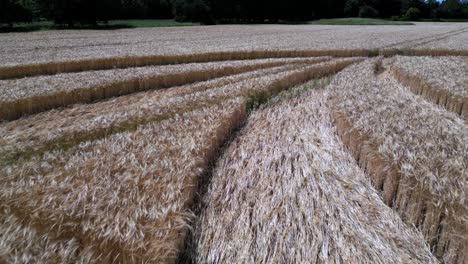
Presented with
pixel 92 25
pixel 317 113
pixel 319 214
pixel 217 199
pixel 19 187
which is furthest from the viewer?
pixel 92 25

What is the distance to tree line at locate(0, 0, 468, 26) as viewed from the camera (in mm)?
46375

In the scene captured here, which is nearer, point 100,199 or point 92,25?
point 100,199

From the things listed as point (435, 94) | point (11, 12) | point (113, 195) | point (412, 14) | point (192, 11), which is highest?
point (412, 14)

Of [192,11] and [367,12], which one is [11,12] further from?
[367,12]

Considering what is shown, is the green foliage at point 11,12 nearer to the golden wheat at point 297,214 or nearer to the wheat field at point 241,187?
the wheat field at point 241,187

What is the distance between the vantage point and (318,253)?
9.12 feet

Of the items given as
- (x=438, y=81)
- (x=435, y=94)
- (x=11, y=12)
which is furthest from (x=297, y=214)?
(x=11, y=12)

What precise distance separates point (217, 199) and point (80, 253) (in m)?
1.67

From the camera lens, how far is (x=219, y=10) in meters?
65.3

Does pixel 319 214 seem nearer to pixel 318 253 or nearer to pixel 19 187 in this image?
pixel 318 253

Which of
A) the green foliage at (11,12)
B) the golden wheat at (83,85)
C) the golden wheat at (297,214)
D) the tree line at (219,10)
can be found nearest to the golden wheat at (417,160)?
the golden wheat at (297,214)

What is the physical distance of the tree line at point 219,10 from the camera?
46375 mm

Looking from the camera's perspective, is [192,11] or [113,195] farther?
[192,11]

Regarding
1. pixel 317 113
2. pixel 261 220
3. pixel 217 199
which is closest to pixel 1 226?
pixel 217 199
